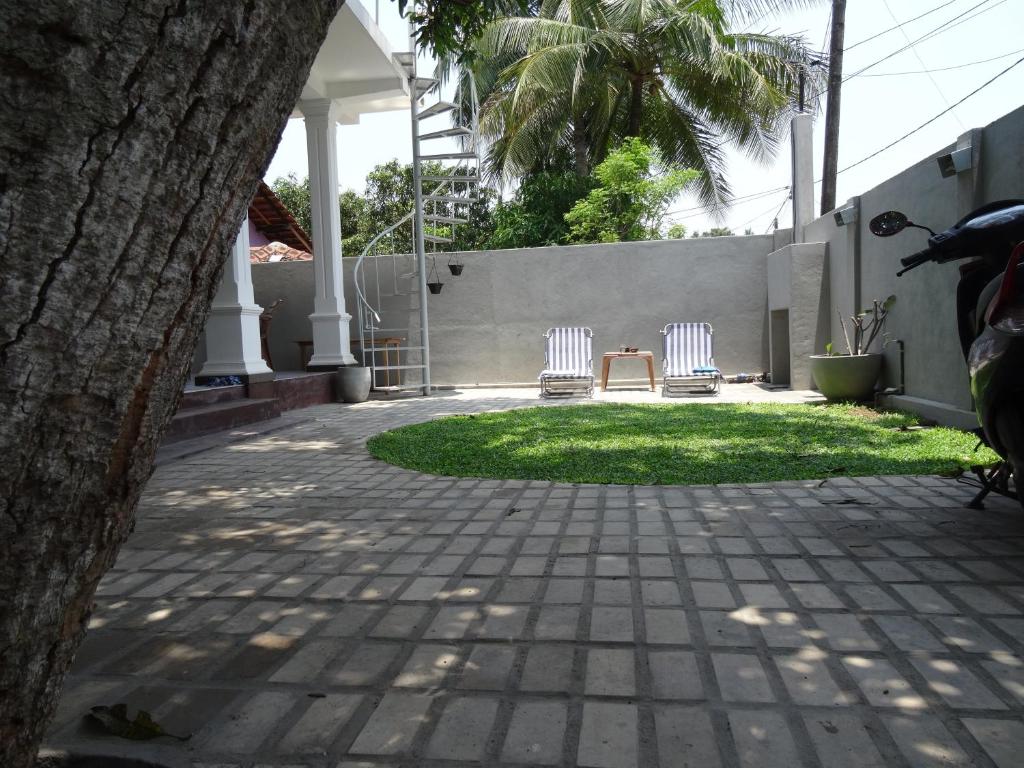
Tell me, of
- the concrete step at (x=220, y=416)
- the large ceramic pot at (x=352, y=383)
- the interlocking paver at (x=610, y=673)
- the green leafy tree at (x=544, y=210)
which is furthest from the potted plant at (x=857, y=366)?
the green leafy tree at (x=544, y=210)

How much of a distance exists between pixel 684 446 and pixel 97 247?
192 inches

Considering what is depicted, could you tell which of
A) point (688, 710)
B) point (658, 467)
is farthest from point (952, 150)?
point (688, 710)

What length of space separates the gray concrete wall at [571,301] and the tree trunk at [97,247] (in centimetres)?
1011

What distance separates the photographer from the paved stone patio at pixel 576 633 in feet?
5.51

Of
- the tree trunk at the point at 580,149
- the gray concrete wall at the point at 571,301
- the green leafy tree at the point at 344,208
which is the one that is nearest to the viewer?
the gray concrete wall at the point at 571,301

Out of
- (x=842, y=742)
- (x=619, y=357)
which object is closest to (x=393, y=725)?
(x=842, y=742)

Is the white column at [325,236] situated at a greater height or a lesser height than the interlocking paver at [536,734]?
greater

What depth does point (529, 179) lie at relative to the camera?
17.9 m

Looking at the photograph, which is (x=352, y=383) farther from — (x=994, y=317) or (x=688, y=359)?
(x=994, y=317)

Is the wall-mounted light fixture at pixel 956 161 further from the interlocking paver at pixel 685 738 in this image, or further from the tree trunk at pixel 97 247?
A: the tree trunk at pixel 97 247

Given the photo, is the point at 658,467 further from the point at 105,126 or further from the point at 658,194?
the point at 658,194

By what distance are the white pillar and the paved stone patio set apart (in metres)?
6.85

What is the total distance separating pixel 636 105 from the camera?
53.7ft

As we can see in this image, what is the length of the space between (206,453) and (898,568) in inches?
194
